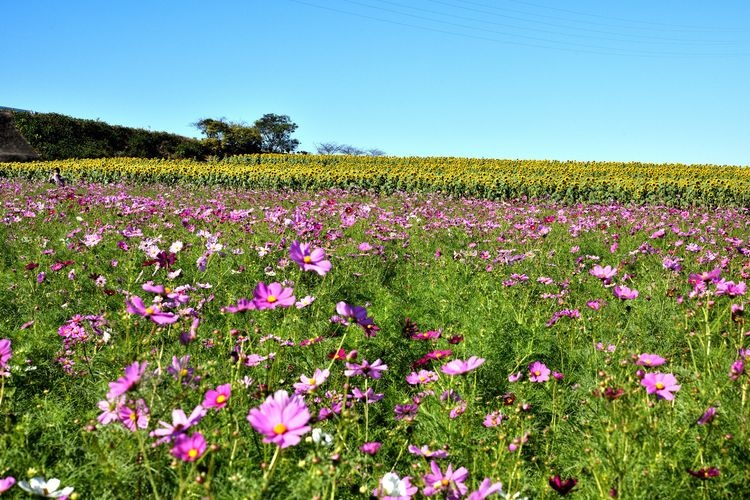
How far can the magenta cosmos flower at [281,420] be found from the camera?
44.7 inches

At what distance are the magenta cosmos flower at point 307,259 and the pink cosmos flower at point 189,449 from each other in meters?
0.62

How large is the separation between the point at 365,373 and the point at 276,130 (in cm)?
5537

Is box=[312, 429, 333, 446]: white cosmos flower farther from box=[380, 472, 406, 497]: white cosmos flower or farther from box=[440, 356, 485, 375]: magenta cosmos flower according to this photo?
box=[440, 356, 485, 375]: magenta cosmos flower

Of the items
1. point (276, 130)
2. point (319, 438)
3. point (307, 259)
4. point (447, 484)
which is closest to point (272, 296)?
point (307, 259)

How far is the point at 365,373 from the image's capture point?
1.76 m

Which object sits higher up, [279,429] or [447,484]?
[279,429]

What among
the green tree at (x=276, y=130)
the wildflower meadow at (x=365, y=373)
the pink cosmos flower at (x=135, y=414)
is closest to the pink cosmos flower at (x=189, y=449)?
the wildflower meadow at (x=365, y=373)

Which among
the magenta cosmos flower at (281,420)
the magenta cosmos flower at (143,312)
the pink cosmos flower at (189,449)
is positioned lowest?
the pink cosmos flower at (189,449)

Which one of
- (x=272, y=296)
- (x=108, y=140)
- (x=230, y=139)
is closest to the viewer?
(x=272, y=296)

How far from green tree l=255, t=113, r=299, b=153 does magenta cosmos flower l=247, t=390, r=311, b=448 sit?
2182 inches

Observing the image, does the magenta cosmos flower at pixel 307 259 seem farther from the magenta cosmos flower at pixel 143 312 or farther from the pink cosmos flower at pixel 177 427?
the pink cosmos flower at pixel 177 427

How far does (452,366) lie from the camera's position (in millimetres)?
1623

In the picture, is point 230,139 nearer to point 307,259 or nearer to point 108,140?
point 108,140

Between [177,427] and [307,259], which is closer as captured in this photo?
[177,427]
